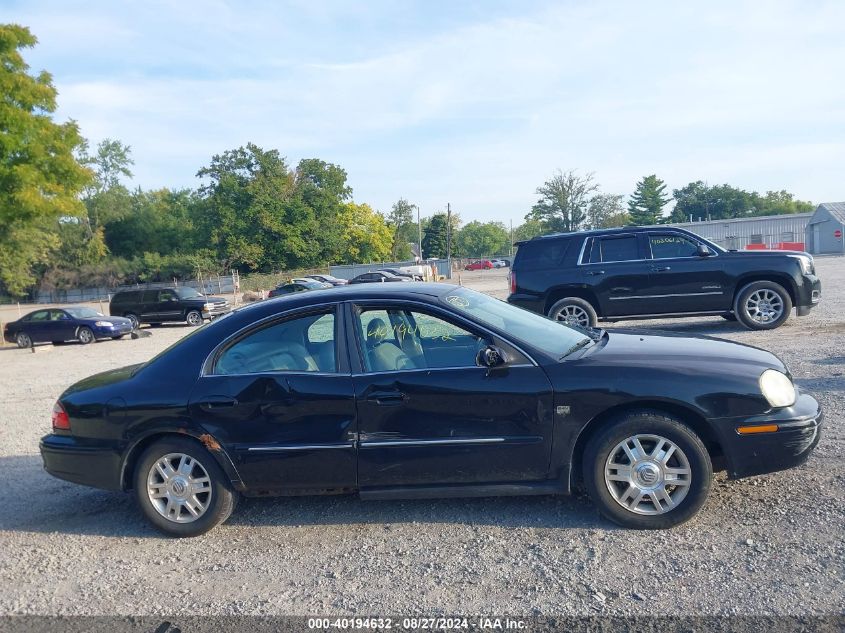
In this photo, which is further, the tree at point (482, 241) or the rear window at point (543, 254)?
the tree at point (482, 241)

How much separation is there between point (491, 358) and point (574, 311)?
24.9 ft

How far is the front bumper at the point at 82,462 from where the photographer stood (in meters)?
4.50

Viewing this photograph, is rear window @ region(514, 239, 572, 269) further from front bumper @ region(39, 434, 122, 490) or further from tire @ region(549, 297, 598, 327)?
front bumper @ region(39, 434, 122, 490)

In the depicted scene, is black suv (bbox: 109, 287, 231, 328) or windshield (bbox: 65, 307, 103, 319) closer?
windshield (bbox: 65, 307, 103, 319)

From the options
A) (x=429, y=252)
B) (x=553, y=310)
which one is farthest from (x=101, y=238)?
(x=553, y=310)

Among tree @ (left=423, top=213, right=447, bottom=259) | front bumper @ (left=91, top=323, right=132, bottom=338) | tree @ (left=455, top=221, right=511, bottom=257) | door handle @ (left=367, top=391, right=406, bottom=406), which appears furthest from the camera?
tree @ (left=455, top=221, right=511, bottom=257)

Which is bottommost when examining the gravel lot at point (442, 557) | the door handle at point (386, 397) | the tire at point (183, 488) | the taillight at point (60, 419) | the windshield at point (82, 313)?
the gravel lot at point (442, 557)

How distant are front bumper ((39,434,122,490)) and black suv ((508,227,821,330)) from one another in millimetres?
7950

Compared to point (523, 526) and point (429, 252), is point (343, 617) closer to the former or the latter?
point (523, 526)

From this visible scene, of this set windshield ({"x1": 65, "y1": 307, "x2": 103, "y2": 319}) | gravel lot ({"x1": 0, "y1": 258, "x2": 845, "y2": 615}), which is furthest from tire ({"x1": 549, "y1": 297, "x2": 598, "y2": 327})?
windshield ({"x1": 65, "y1": 307, "x2": 103, "y2": 319})

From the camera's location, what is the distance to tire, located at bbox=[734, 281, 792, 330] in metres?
10.8

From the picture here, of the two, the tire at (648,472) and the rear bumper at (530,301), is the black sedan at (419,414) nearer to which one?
the tire at (648,472)

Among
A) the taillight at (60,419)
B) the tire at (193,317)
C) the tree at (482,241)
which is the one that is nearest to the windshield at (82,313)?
the tire at (193,317)

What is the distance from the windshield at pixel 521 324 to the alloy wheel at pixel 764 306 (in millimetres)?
7087
